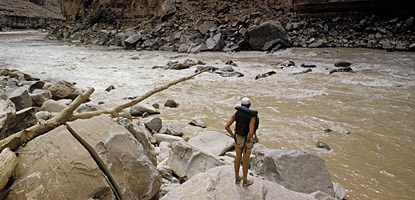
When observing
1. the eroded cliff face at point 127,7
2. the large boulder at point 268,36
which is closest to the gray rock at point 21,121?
the large boulder at point 268,36

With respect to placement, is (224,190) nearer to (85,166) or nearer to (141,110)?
(85,166)

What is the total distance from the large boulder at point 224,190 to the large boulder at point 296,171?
0.52 m

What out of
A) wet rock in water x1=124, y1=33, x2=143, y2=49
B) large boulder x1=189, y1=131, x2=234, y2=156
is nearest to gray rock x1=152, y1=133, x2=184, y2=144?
large boulder x1=189, y1=131, x2=234, y2=156

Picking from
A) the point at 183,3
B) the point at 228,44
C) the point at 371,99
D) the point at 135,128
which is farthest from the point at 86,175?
the point at 183,3

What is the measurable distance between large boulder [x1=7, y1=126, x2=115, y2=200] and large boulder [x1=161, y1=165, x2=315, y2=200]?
58 centimetres

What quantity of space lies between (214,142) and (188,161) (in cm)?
97

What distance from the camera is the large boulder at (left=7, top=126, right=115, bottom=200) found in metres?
1.87

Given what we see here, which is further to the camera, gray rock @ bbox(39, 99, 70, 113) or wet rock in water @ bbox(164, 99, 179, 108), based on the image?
wet rock in water @ bbox(164, 99, 179, 108)

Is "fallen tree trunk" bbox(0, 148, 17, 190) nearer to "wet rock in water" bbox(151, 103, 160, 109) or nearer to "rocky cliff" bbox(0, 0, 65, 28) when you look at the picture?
"wet rock in water" bbox(151, 103, 160, 109)

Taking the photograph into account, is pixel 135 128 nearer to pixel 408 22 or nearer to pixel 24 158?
pixel 24 158

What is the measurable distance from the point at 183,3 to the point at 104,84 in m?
15.1

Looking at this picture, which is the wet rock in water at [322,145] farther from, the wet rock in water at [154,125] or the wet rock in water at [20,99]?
the wet rock in water at [20,99]

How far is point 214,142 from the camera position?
3.95 metres

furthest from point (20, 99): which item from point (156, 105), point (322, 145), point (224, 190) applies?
point (322, 145)
